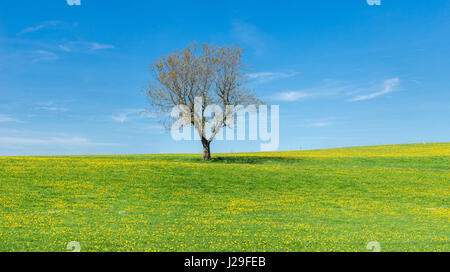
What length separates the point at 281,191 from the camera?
32.2m

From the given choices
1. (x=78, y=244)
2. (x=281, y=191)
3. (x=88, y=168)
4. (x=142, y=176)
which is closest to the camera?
(x=78, y=244)

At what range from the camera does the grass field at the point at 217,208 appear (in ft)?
49.7

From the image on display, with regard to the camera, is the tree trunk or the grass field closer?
the grass field

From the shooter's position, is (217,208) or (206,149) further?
(206,149)

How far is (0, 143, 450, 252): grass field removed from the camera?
15141 millimetres

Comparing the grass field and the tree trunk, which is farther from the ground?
the tree trunk

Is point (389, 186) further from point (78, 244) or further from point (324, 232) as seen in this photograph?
point (78, 244)

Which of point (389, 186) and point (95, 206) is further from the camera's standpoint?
point (389, 186)

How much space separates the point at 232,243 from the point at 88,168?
94.1 ft

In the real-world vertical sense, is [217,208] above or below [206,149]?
below

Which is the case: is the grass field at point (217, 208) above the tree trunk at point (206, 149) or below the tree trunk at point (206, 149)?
A: below

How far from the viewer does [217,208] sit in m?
24.7
